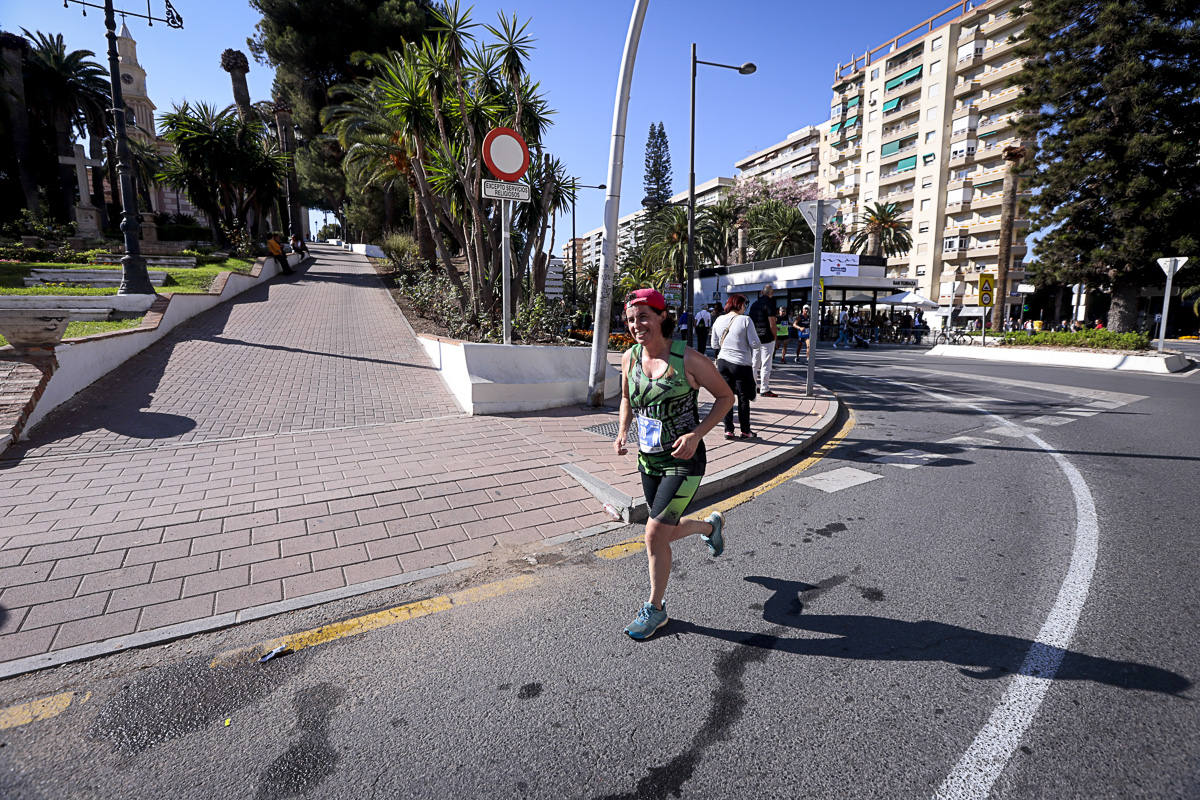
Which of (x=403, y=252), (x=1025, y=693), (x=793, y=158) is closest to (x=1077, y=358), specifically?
(x=1025, y=693)

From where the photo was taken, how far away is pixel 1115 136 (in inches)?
761

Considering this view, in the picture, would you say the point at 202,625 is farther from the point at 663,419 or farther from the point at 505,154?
the point at 505,154

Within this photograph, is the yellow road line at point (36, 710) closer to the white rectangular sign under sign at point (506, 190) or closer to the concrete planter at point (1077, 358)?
the white rectangular sign under sign at point (506, 190)

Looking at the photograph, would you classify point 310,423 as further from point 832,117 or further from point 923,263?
point 832,117

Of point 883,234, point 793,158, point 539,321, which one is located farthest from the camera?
point 793,158

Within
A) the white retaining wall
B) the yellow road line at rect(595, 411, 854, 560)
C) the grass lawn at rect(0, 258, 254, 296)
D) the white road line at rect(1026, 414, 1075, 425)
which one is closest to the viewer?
the yellow road line at rect(595, 411, 854, 560)

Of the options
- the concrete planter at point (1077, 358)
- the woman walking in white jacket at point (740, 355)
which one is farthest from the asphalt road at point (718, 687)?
the concrete planter at point (1077, 358)

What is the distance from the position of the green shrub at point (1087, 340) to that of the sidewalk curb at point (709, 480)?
57.5 ft

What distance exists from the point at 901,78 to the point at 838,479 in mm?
64306

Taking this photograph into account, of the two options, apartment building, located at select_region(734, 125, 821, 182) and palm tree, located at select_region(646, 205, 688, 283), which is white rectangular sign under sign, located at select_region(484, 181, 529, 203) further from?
apartment building, located at select_region(734, 125, 821, 182)

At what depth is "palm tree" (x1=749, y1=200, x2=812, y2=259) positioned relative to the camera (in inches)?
1686

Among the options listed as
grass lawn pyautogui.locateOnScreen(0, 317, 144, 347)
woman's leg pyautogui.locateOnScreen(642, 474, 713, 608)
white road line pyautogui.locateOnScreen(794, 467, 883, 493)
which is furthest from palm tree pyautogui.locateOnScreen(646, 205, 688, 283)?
woman's leg pyautogui.locateOnScreen(642, 474, 713, 608)

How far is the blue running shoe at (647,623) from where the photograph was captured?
2.78 metres

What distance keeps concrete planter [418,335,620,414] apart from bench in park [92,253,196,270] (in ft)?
63.9
